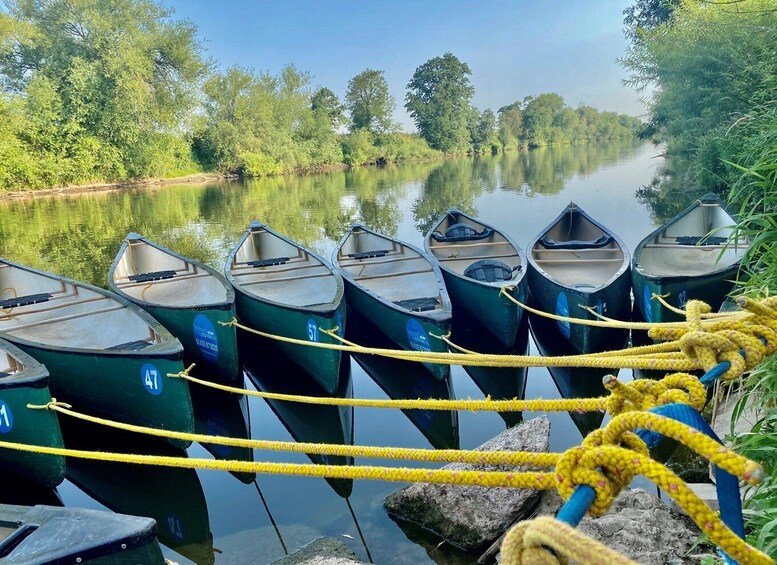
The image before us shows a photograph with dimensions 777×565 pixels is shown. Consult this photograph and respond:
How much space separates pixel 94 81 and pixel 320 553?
4205cm

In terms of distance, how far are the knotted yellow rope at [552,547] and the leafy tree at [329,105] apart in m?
64.2

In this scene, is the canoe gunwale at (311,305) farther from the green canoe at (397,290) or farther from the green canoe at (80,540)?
the green canoe at (80,540)

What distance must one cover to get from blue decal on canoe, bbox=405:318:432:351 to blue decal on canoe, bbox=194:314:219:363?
235cm

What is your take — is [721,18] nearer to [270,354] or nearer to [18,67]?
[270,354]

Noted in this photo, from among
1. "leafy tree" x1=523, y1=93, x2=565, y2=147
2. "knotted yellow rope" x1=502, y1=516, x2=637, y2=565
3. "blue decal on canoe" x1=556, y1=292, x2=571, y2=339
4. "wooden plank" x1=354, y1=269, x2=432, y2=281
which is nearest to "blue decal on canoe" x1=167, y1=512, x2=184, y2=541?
"knotted yellow rope" x1=502, y1=516, x2=637, y2=565

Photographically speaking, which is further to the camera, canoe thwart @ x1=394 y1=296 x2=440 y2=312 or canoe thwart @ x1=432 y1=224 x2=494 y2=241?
canoe thwart @ x1=432 y1=224 x2=494 y2=241

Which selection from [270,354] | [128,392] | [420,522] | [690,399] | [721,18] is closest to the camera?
[690,399]

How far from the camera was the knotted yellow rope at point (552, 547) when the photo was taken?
0.78m

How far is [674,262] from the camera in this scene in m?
8.66

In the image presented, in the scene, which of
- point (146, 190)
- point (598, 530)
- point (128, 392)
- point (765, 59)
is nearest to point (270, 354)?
point (128, 392)

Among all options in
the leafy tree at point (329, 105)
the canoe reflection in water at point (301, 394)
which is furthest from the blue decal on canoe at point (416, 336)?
the leafy tree at point (329, 105)

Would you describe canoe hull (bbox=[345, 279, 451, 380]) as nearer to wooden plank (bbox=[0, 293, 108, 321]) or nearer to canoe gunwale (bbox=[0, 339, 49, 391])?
wooden plank (bbox=[0, 293, 108, 321])

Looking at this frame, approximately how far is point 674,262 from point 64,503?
28.5 ft

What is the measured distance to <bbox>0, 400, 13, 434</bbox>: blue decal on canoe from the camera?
4508 millimetres
